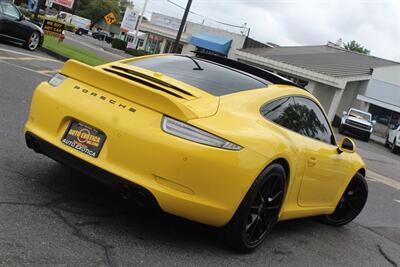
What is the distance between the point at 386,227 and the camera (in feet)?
23.0

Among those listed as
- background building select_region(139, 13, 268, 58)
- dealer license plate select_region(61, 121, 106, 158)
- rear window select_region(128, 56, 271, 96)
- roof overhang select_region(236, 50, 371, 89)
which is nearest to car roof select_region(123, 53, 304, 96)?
rear window select_region(128, 56, 271, 96)

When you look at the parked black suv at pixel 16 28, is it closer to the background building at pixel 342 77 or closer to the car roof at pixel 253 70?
the car roof at pixel 253 70

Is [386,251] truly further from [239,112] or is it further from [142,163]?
[142,163]

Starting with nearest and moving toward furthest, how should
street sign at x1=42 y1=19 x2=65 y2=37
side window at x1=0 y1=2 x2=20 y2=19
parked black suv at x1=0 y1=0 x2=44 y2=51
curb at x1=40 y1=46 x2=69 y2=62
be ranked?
parked black suv at x1=0 y1=0 x2=44 y2=51 → side window at x1=0 y1=2 x2=20 y2=19 → curb at x1=40 y1=46 x2=69 y2=62 → street sign at x1=42 y1=19 x2=65 y2=37

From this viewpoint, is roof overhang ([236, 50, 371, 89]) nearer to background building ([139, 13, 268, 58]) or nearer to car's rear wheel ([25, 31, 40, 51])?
background building ([139, 13, 268, 58])

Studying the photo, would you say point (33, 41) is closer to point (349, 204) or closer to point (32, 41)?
point (32, 41)

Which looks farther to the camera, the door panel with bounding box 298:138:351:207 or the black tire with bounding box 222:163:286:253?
the door panel with bounding box 298:138:351:207

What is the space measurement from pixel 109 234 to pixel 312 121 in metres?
2.34

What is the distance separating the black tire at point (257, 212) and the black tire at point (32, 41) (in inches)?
590

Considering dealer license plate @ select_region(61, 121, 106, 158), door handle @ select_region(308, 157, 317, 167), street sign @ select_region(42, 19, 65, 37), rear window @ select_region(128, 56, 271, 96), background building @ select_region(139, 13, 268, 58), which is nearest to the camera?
dealer license plate @ select_region(61, 121, 106, 158)

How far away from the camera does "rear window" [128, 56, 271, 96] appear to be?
4602mm

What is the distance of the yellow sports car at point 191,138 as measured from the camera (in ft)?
12.5

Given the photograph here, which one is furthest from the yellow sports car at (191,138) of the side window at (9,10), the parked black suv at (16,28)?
the side window at (9,10)

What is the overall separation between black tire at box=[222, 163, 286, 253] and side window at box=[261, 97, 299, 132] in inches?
18.6
